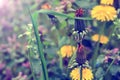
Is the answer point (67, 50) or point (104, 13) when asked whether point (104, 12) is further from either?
point (67, 50)

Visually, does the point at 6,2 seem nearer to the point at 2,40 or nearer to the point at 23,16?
the point at 23,16

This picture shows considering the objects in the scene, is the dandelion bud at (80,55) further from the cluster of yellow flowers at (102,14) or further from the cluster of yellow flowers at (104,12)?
the cluster of yellow flowers at (104,12)

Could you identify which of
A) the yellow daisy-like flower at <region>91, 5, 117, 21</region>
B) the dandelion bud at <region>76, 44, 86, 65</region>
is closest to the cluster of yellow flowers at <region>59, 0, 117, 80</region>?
the yellow daisy-like flower at <region>91, 5, 117, 21</region>

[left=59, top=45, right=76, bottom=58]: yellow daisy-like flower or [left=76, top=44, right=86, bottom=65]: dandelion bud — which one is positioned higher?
[left=76, top=44, right=86, bottom=65]: dandelion bud

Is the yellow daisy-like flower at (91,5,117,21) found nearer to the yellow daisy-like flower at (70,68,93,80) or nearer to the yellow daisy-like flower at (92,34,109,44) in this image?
the yellow daisy-like flower at (92,34,109,44)

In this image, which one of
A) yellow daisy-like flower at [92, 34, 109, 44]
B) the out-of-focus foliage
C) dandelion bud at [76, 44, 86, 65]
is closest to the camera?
dandelion bud at [76, 44, 86, 65]

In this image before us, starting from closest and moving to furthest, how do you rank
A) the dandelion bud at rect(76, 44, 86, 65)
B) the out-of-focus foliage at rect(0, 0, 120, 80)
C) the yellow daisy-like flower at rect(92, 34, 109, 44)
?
the dandelion bud at rect(76, 44, 86, 65) < the out-of-focus foliage at rect(0, 0, 120, 80) < the yellow daisy-like flower at rect(92, 34, 109, 44)

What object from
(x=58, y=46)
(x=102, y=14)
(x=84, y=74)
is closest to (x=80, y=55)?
(x=84, y=74)

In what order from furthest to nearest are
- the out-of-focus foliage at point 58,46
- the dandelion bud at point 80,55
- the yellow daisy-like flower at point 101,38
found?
the yellow daisy-like flower at point 101,38 → the out-of-focus foliage at point 58,46 → the dandelion bud at point 80,55

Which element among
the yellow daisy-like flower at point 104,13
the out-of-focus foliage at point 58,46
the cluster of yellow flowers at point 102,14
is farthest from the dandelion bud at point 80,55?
the yellow daisy-like flower at point 104,13
